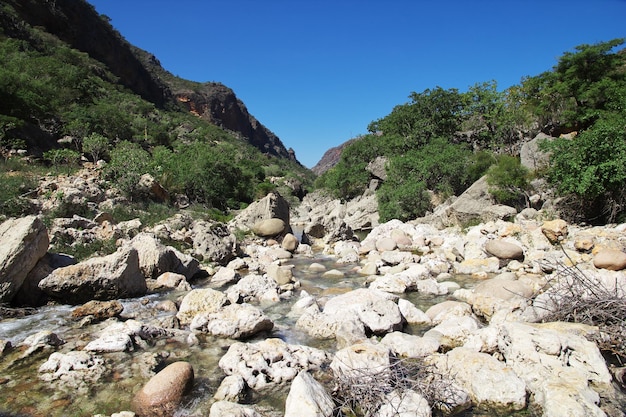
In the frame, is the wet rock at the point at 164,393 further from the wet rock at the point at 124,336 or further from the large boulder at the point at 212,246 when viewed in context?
the large boulder at the point at 212,246

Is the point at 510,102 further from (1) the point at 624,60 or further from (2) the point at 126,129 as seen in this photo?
(2) the point at 126,129

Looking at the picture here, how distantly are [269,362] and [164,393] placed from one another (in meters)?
1.61

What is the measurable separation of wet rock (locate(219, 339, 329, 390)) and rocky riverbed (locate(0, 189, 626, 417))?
0.08ft

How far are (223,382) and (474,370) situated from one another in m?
3.56

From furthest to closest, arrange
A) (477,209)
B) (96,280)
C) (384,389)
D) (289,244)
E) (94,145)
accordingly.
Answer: (94,145) < (477,209) < (289,244) < (96,280) < (384,389)

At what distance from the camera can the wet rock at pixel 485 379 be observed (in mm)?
4891

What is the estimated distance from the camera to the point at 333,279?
45.3ft

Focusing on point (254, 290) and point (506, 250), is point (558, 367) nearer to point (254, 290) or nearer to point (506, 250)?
point (254, 290)

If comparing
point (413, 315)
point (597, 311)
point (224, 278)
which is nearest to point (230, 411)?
point (413, 315)

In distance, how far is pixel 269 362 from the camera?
6.03 meters

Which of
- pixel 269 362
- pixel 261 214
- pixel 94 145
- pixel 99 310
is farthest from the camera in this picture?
pixel 94 145

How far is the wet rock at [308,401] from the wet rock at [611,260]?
9.34 metres

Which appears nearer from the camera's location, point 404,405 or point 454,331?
point 404,405

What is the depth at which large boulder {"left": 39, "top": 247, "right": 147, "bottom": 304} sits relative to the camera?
381 inches
